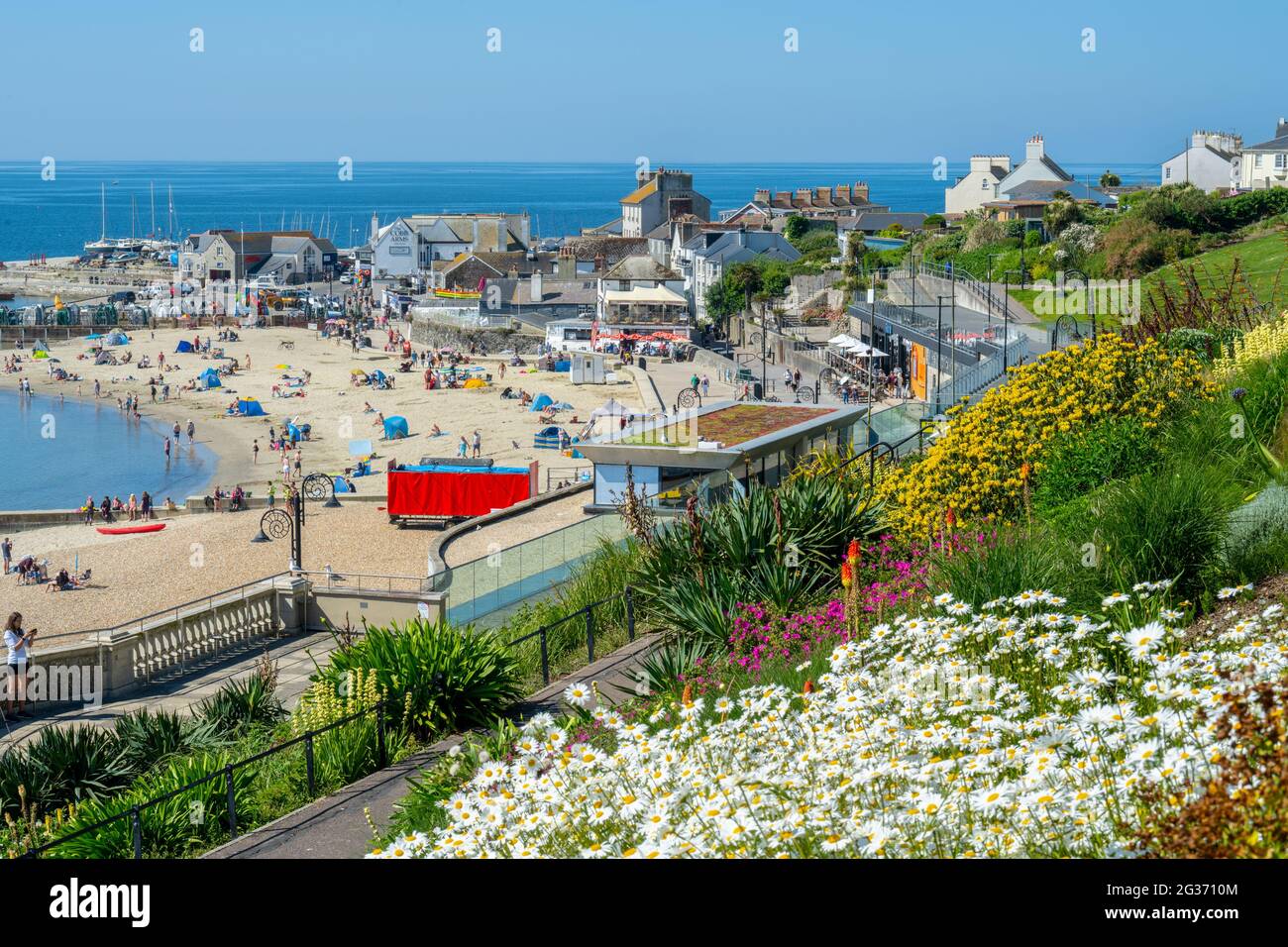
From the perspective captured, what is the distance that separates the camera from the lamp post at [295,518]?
25922 mm

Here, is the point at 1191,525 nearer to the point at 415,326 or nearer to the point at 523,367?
the point at 523,367

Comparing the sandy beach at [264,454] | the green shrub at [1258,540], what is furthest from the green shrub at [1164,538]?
the sandy beach at [264,454]

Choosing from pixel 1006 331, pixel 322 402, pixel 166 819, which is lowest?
pixel 322 402

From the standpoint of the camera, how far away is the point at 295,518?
84.9ft

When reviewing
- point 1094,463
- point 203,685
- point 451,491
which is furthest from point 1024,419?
point 451,491

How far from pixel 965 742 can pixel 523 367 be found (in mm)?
65243

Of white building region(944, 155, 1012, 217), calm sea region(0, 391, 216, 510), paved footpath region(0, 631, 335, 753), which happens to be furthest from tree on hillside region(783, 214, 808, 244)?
paved footpath region(0, 631, 335, 753)

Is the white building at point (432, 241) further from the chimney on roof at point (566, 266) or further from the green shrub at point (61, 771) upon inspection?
the green shrub at point (61, 771)

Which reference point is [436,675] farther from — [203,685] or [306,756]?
[203,685]

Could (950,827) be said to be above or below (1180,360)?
below

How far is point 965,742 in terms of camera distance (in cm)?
513

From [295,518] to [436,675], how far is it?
52.2 feet

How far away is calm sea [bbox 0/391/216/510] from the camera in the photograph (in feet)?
147
